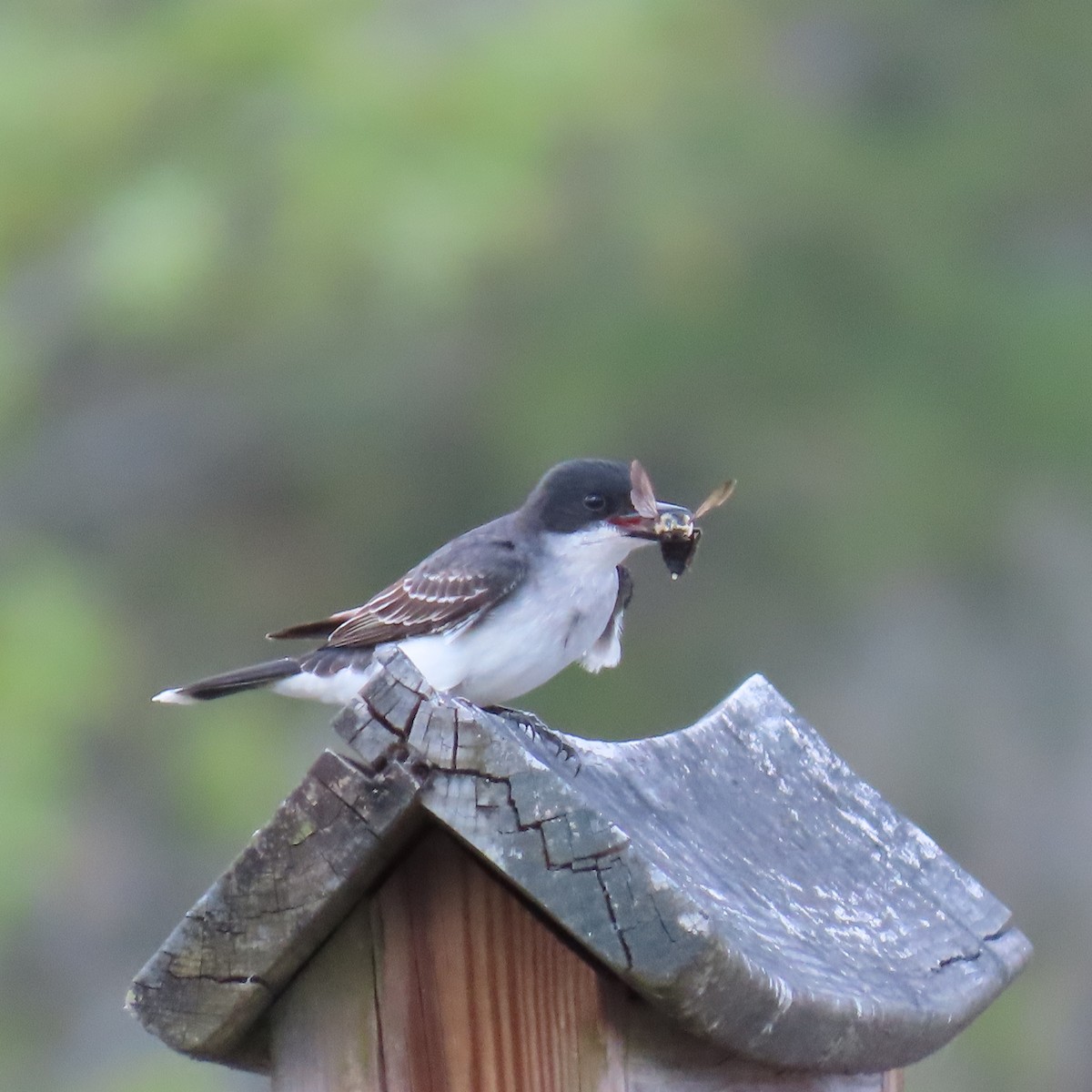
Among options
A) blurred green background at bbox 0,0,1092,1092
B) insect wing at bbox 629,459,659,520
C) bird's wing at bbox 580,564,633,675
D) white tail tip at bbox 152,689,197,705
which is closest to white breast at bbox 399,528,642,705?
bird's wing at bbox 580,564,633,675

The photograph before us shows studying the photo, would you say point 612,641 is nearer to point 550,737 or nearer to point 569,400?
point 550,737

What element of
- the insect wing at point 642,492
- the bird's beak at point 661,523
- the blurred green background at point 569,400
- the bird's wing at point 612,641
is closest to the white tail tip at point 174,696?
the bird's wing at point 612,641

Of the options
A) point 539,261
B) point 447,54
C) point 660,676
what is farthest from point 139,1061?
point 447,54

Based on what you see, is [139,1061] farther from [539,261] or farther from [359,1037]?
[359,1037]

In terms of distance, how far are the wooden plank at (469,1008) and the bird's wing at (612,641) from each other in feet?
5.62

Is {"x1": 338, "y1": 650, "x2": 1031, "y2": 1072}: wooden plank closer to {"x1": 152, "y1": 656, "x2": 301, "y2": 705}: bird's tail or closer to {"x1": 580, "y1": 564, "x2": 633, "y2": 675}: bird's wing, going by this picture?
{"x1": 580, "y1": 564, "x2": 633, "y2": 675}: bird's wing

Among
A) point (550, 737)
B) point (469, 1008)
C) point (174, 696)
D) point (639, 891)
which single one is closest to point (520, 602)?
point (174, 696)

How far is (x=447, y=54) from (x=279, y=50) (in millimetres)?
738

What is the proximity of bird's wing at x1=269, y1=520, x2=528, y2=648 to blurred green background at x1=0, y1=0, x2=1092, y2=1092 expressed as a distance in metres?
4.30

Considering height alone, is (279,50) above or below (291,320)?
above

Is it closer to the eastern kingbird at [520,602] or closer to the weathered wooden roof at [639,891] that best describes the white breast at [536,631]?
the eastern kingbird at [520,602]

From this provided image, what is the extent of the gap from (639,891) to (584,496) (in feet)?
6.47

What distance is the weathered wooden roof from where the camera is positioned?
2.33 meters

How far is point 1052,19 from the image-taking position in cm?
1080
